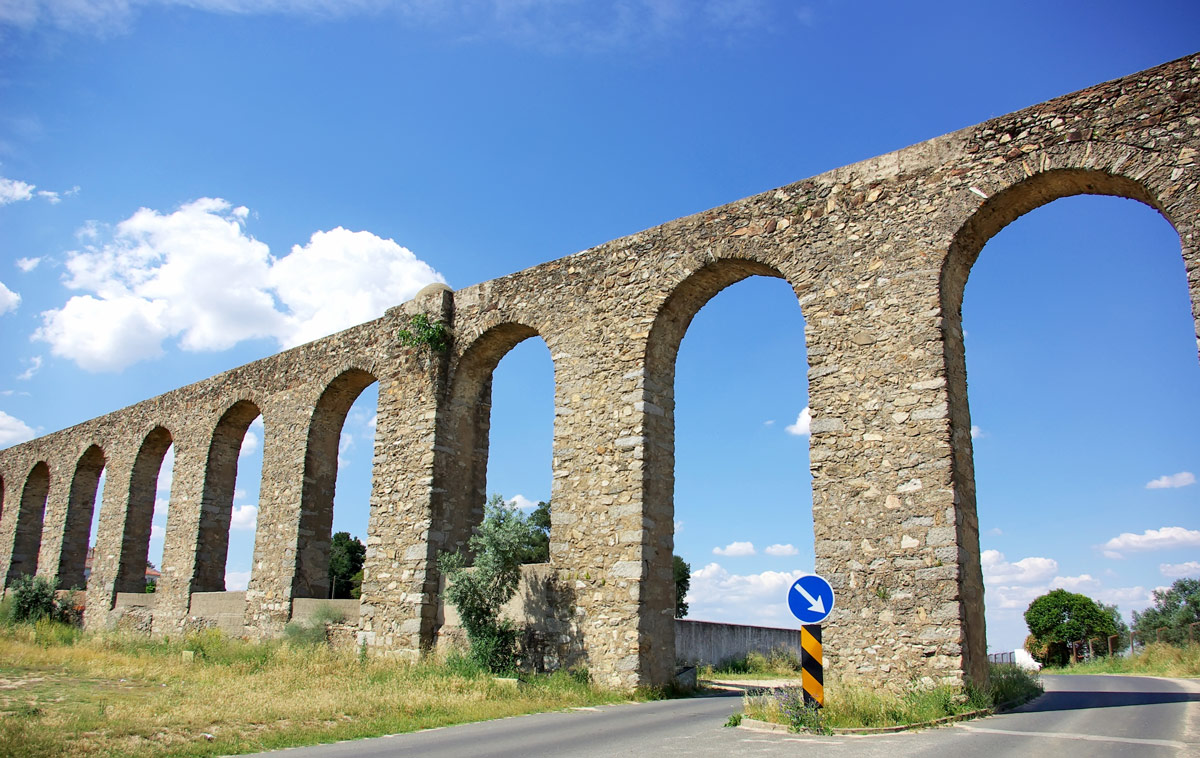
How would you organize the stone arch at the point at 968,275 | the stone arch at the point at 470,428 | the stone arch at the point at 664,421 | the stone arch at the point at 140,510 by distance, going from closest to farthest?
the stone arch at the point at 968,275 < the stone arch at the point at 664,421 < the stone arch at the point at 470,428 < the stone arch at the point at 140,510

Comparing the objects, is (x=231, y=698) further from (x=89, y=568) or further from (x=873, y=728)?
(x=89, y=568)

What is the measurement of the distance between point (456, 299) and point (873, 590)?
8248mm

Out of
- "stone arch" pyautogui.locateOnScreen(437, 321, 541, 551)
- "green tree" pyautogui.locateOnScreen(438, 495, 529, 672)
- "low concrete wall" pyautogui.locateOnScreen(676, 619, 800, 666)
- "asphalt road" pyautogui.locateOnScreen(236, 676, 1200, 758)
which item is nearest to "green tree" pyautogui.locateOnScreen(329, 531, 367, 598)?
"low concrete wall" pyautogui.locateOnScreen(676, 619, 800, 666)

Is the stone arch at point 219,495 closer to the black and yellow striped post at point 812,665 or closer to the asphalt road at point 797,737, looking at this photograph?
the asphalt road at point 797,737

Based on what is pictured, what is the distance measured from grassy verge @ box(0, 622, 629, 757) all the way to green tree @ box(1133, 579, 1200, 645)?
77.9 feet

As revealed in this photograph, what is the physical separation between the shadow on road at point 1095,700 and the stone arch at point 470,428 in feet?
26.7

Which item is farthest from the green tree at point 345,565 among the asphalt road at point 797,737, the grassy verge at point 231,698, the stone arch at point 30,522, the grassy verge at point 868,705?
the grassy verge at point 868,705

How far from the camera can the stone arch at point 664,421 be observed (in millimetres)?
10508

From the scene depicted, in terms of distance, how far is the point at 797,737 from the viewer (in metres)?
6.78

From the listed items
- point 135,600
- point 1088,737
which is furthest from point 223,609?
point 1088,737

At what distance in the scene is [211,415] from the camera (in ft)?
60.3

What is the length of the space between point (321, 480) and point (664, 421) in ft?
25.1

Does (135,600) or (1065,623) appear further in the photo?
(1065,623)

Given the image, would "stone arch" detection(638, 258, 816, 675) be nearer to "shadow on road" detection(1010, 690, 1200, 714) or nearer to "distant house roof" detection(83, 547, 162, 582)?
"shadow on road" detection(1010, 690, 1200, 714)
